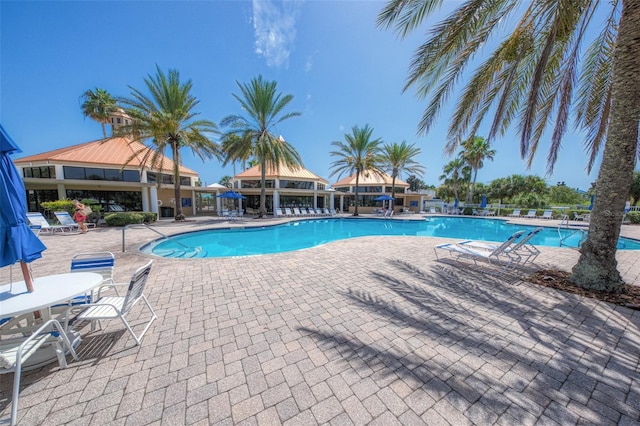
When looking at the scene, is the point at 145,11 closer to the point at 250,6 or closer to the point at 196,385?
the point at 250,6

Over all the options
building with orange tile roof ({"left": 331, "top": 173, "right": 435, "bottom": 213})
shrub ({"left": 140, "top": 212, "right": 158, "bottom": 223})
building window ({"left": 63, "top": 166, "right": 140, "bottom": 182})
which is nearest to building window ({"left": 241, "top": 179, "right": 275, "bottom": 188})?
building with orange tile roof ({"left": 331, "top": 173, "right": 435, "bottom": 213})

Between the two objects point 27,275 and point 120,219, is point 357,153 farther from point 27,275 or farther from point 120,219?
point 27,275

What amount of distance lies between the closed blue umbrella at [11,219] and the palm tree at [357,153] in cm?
2131

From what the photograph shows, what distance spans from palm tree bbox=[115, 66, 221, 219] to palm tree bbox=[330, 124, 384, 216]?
12.0 m

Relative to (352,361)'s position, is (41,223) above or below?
above

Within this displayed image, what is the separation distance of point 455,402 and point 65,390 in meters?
3.43

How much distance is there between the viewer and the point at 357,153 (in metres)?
22.1

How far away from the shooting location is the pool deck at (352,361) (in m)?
1.80

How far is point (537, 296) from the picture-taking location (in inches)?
156

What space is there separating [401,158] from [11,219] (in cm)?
2510

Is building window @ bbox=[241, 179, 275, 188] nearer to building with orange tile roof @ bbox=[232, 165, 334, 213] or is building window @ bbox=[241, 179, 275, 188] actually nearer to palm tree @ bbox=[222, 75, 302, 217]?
building with orange tile roof @ bbox=[232, 165, 334, 213]

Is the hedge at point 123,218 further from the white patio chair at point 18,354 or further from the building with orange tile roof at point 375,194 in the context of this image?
the building with orange tile roof at point 375,194

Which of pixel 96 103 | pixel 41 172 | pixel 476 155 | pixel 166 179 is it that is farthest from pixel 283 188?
pixel 476 155

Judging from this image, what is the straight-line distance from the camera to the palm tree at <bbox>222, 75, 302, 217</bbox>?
16562 mm
